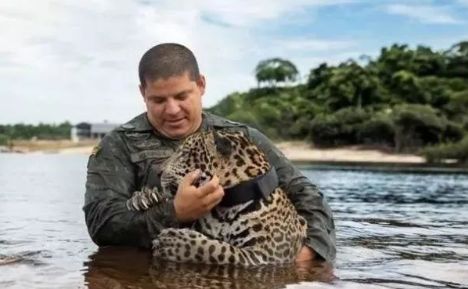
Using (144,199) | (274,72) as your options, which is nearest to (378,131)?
(274,72)

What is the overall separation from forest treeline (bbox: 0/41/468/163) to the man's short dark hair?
81.9 meters

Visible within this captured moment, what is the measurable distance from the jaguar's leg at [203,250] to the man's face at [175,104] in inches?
40.5

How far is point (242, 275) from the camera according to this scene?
6.54m

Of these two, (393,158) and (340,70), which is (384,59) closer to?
(340,70)

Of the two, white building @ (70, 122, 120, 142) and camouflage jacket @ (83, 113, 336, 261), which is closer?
camouflage jacket @ (83, 113, 336, 261)

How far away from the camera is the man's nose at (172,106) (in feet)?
22.5

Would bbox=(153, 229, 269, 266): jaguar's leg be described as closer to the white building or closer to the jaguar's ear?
the jaguar's ear

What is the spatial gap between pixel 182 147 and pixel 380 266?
95.9 inches

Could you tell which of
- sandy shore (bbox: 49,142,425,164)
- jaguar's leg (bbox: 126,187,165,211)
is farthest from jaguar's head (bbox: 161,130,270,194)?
sandy shore (bbox: 49,142,425,164)

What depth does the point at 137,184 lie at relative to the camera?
7.55 m

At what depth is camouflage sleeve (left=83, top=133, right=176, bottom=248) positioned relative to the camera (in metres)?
6.97

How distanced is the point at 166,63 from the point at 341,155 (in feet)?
294

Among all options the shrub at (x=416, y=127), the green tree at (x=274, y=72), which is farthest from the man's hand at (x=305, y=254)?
the green tree at (x=274, y=72)

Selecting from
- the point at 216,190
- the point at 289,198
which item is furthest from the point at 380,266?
the point at 216,190
